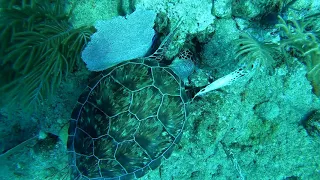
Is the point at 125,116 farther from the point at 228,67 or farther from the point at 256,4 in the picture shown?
the point at 256,4

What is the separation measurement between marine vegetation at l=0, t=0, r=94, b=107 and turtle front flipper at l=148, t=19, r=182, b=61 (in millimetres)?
778

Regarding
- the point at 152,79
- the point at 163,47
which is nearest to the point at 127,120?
the point at 152,79

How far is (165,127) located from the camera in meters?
2.17

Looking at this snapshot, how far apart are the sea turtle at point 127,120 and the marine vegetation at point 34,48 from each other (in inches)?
16.1

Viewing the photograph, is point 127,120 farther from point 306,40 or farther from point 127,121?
point 306,40

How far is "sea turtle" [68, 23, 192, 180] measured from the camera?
6.60 feet

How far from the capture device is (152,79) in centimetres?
217

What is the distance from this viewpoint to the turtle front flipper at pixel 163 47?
7.27 feet

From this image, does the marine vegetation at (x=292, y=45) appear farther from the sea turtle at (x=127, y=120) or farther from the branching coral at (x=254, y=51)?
the sea turtle at (x=127, y=120)

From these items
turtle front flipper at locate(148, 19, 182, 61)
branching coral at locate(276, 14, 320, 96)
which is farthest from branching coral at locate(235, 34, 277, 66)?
turtle front flipper at locate(148, 19, 182, 61)

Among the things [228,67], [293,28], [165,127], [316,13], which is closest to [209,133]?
[165,127]

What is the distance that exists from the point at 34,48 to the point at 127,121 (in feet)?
4.11

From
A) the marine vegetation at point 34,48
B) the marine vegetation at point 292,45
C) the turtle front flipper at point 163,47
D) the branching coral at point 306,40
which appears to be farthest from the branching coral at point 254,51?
the marine vegetation at point 34,48

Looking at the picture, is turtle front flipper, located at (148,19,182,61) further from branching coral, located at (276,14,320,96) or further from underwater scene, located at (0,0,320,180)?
branching coral, located at (276,14,320,96)
